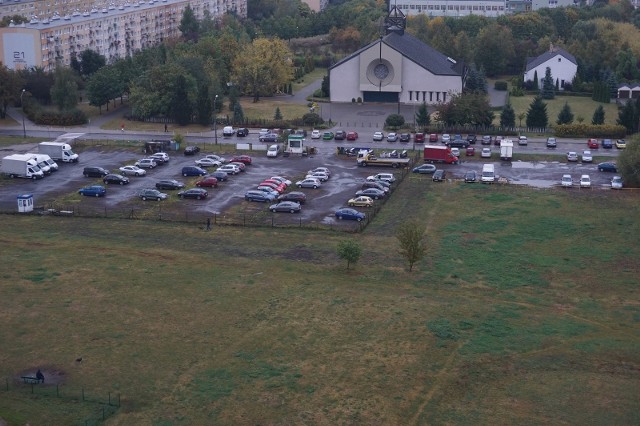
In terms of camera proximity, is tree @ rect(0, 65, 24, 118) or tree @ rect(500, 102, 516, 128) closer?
tree @ rect(500, 102, 516, 128)

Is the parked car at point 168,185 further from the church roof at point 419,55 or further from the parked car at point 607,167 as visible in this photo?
the church roof at point 419,55

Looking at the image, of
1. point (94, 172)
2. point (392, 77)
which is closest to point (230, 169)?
point (94, 172)

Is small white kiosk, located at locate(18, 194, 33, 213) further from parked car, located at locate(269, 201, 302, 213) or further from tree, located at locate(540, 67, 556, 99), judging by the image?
tree, located at locate(540, 67, 556, 99)

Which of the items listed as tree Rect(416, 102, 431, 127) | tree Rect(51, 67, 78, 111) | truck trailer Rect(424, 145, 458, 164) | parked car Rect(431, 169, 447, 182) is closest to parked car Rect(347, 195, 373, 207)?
parked car Rect(431, 169, 447, 182)

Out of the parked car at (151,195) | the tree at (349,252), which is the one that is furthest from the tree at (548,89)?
the tree at (349,252)

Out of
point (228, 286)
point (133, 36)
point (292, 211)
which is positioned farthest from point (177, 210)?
point (133, 36)

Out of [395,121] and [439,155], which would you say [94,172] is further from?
[395,121]
